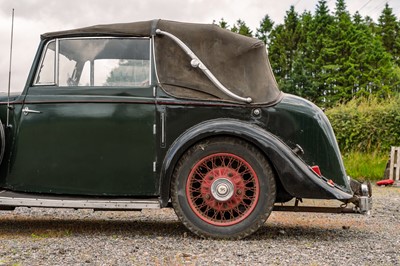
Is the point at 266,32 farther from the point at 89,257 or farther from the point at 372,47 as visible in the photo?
the point at 89,257

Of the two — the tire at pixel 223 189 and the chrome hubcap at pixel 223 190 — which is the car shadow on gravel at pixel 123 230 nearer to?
the tire at pixel 223 189

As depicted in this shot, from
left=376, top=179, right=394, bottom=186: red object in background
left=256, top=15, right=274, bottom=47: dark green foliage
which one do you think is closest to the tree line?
left=256, top=15, right=274, bottom=47: dark green foliage

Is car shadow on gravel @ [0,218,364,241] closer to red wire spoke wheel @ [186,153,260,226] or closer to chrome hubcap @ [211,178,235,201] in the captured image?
red wire spoke wheel @ [186,153,260,226]

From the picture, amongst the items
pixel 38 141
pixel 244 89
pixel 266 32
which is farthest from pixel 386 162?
pixel 266 32

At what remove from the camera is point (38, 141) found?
18.7ft

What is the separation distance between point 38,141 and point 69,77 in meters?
0.75

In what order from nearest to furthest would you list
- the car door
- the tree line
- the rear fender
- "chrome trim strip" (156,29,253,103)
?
the rear fender → the car door → "chrome trim strip" (156,29,253,103) → the tree line

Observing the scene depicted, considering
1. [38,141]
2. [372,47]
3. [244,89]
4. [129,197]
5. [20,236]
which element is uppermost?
[372,47]

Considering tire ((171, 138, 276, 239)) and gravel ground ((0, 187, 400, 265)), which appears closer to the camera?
gravel ground ((0, 187, 400, 265))

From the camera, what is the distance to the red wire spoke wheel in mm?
5473

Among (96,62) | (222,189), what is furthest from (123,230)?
(96,62)

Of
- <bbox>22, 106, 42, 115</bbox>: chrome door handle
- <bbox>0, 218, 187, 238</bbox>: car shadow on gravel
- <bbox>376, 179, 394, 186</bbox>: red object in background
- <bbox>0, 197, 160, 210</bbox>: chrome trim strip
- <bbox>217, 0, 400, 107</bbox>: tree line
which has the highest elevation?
<bbox>217, 0, 400, 107</bbox>: tree line

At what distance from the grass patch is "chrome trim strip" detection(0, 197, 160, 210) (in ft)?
36.4

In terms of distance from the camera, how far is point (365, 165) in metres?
16.3
